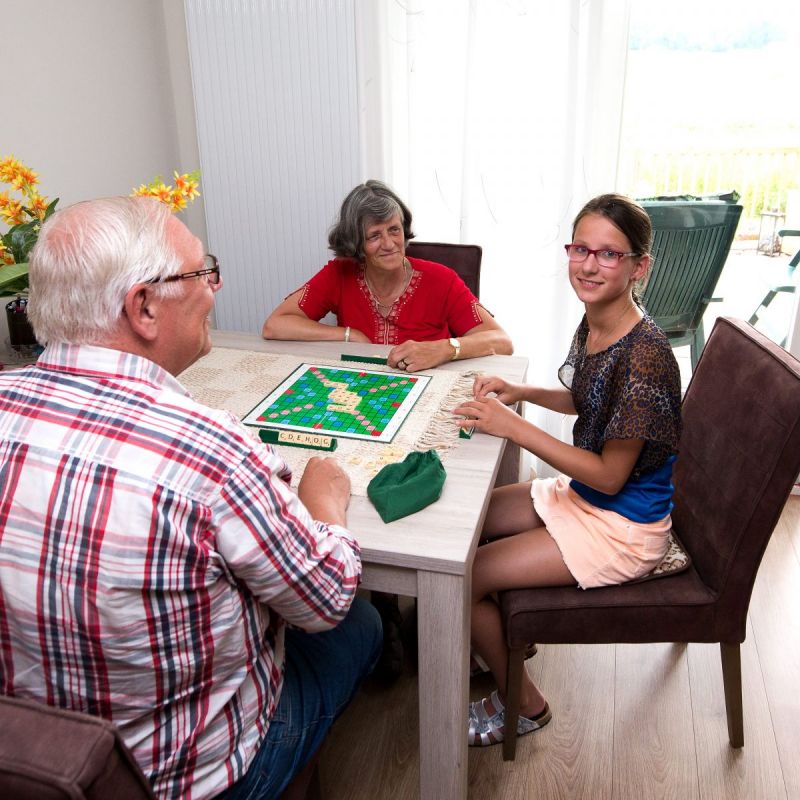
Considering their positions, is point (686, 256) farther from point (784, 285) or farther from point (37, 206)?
point (37, 206)

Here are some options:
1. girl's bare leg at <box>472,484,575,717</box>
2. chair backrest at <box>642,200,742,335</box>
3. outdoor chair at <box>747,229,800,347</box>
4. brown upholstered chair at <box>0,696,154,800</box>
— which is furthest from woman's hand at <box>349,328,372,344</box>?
outdoor chair at <box>747,229,800,347</box>

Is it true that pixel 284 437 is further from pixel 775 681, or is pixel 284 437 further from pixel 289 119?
pixel 289 119

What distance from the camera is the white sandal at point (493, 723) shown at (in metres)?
1.67

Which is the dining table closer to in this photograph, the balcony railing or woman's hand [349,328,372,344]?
woman's hand [349,328,372,344]

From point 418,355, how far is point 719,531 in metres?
0.80

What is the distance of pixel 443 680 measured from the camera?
4.15 ft

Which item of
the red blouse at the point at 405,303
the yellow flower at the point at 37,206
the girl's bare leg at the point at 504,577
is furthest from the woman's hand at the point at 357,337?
the yellow flower at the point at 37,206

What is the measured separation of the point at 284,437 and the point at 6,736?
874 mm

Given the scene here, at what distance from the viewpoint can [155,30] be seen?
2768mm

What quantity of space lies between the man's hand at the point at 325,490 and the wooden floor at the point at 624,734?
2.43ft

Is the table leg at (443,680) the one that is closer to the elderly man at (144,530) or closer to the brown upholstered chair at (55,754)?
the elderly man at (144,530)

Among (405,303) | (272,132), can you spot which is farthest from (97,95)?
(405,303)

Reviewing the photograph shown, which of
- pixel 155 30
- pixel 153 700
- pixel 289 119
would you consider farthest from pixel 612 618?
pixel 155 30

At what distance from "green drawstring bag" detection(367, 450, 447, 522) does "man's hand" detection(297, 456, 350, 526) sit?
5 cm
